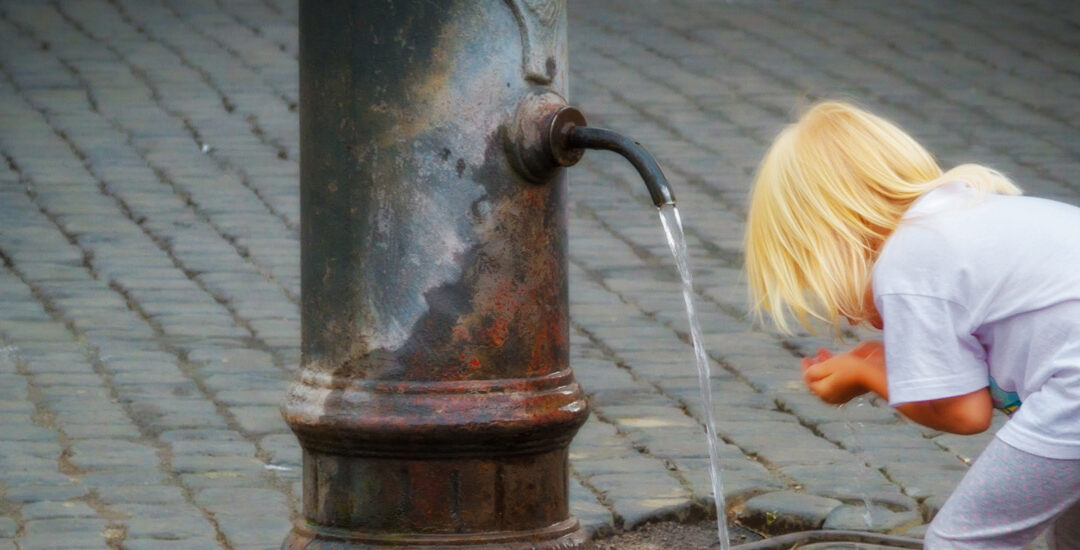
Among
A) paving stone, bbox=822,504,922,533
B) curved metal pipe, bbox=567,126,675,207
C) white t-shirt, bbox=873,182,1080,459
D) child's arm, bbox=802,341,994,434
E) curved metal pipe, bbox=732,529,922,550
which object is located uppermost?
curved metal pipe, bbox=567,126,675,207

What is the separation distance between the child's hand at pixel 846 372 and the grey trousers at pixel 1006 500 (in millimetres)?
226

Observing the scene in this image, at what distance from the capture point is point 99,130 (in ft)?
23.2

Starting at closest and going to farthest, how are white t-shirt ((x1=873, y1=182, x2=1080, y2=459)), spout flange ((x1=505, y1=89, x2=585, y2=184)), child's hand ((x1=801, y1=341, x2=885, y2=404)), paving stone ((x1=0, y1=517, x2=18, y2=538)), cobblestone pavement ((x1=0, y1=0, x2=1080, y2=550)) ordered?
white t-shirt ((x1=873, y1=182, x2=1080, y2=459)) → spout flange ((x1=505, y1=89, x2=585, y2=184)) → child's hand ((x1=801, y1=341, x2=885, y2=404)) → paving stone ((x1=0, y1=517, x2=18, y2=538)) → cobblestone pavement ((x1=0, y1=0, x2=1080, y2=550))

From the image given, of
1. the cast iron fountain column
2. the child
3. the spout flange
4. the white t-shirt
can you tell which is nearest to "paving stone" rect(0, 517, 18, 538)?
the cast iron fountain column

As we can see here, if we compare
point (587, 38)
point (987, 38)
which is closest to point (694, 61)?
point (587, 38)

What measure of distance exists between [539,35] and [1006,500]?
94cm

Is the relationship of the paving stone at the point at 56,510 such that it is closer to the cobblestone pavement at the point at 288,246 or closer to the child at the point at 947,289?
the cobblestone pavement at the point at 288,246

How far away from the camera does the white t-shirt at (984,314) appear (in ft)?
8.02

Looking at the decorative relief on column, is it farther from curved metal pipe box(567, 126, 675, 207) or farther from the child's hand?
the child's hand

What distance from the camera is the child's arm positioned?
99.3 inches

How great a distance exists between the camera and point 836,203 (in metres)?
2.62

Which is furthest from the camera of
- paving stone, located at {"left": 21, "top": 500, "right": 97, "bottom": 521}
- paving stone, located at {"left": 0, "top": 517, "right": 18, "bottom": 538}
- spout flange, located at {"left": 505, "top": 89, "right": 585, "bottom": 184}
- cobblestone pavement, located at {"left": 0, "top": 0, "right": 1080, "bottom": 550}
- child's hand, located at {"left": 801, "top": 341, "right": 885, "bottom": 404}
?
cobblestone pavement, located at {"left": 0, "top": 0, "right": 1080, "bottom": 550}

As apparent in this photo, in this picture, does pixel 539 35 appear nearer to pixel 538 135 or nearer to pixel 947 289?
pixel 538 135

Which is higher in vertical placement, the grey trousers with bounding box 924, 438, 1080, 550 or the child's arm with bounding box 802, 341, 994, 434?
the child's arm with bounding box 802, 341, 994, 434
